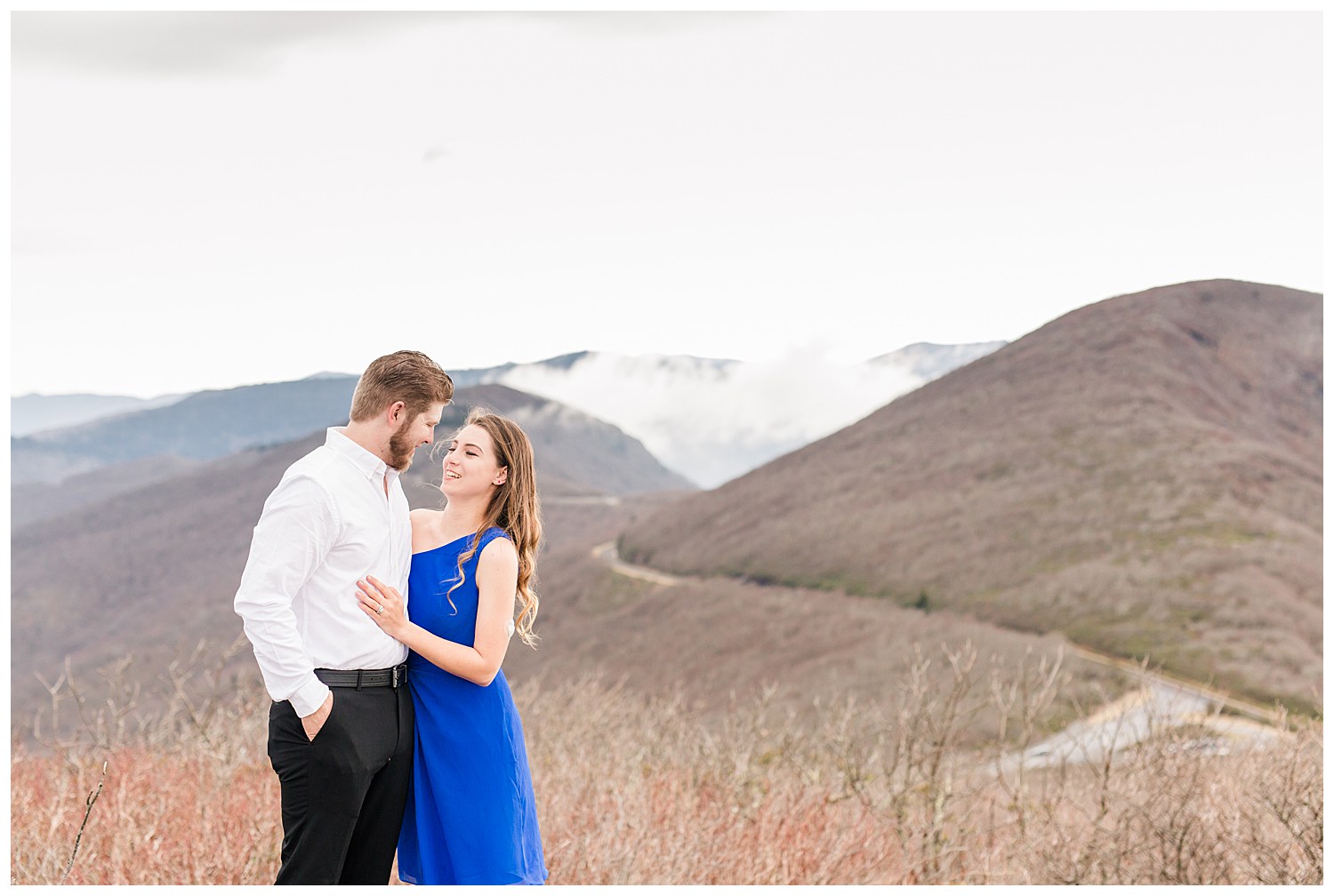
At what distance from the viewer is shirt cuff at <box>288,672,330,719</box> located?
3568mm

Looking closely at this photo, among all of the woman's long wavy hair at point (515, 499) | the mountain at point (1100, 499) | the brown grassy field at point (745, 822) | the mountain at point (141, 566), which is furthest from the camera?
the mountain at point (141, 566)

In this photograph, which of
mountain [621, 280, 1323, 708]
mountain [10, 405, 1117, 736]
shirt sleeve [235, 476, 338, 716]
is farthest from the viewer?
mountain [10, 405, 1117, 736]

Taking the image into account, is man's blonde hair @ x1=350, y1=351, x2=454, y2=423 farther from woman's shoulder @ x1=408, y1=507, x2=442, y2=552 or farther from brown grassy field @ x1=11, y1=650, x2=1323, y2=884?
brown grassy field @ x1=11, y1=650, x2=1323, y2=884

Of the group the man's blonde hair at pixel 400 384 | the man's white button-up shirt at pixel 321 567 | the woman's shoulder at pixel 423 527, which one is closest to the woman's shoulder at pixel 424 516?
the woman's shoulder at pixel 423 527

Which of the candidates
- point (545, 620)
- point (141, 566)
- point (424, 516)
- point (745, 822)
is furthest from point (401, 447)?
point (141, 566)

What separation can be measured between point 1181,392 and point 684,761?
7672cm

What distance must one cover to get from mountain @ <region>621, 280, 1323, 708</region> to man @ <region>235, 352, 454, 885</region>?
36.1m

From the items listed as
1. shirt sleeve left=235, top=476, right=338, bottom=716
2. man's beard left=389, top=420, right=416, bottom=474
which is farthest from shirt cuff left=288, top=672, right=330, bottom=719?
man's beard left=389, top=420, right=416, bottom=474

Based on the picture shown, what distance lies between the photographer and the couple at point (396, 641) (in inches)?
144

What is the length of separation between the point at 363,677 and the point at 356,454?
79cm

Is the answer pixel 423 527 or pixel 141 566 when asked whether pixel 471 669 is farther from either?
pixel 141 566

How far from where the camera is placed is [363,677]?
3805mm

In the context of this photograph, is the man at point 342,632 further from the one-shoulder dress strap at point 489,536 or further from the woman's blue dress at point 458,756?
the one-shoulder dress strap at point 489,536

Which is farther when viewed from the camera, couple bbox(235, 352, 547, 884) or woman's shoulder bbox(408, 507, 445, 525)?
woman's shoulder bbox(408, 507, 445, 525)
